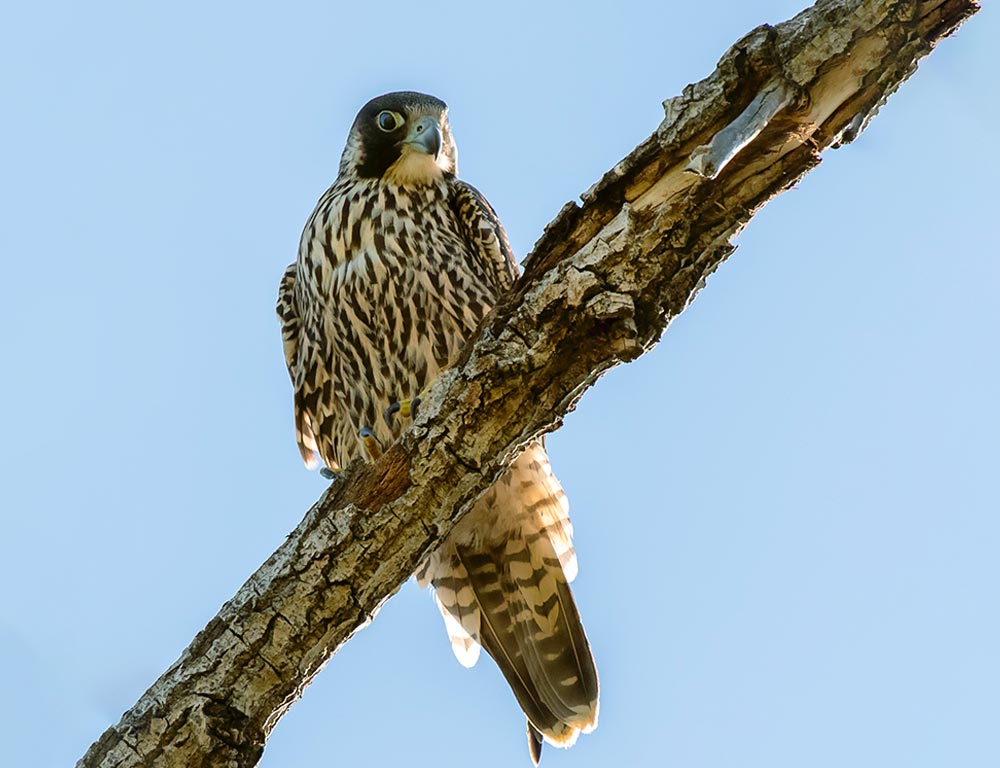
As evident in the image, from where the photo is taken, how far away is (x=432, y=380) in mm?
4184

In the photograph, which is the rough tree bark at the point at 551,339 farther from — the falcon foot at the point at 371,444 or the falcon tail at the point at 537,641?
the falcon tail at the point at 537,641

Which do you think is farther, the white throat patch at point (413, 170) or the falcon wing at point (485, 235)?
the white throat patch at point (413, 170)

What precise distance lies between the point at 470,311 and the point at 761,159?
168 cm

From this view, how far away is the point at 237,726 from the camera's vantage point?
2.78m

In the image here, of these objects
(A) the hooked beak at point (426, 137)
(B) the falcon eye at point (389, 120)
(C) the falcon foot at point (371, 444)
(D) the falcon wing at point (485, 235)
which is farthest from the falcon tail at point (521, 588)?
(B) the falcon eye at point (389, 120)

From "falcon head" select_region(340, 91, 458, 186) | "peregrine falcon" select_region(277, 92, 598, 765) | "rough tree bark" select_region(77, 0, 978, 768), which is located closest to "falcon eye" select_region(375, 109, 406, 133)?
"falcon head" select_region(340, 91, 458, 186)

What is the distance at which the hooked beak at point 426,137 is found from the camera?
4.74 metres

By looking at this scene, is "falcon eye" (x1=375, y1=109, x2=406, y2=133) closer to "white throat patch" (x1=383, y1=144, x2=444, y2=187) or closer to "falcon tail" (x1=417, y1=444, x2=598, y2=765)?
"white throat patch" (x1=383, y1=144, x2=444, y2=187)

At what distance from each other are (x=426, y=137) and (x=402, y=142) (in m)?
0.12

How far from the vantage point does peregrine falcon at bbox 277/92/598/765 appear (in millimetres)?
4164

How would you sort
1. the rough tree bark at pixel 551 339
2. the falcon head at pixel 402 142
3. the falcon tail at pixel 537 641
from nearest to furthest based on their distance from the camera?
the rough tree bark at pixel 551 339 < the falcon tail at pixel 537 641 < the falcon head at pixel 402 142

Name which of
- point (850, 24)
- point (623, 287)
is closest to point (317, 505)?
point (623, 287)

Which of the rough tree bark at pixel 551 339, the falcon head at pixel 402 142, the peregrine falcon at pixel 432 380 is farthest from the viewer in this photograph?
the falcon head at pixel 402 142

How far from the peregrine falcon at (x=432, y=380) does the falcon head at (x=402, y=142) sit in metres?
0.10
